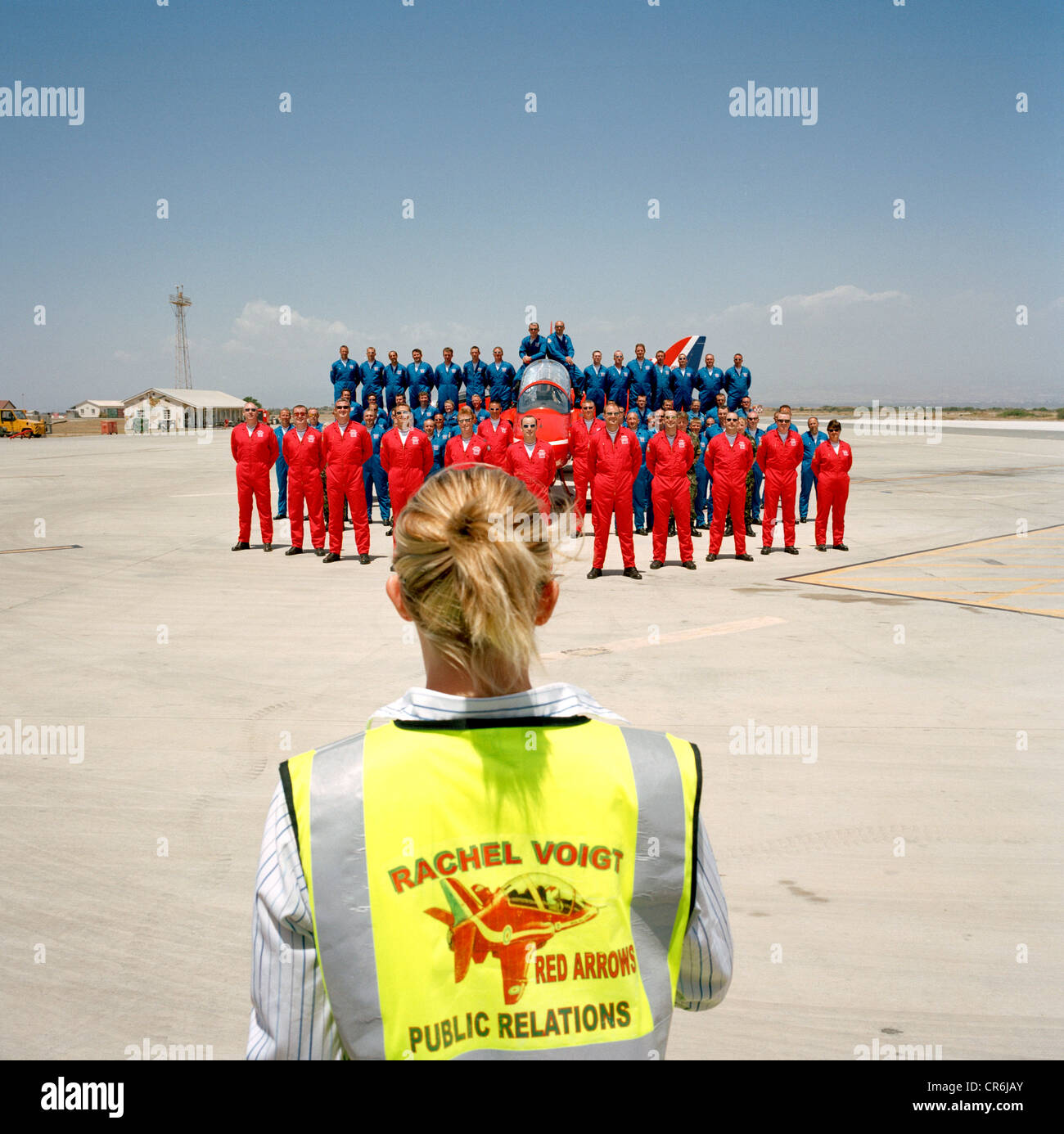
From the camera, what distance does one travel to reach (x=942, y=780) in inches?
196

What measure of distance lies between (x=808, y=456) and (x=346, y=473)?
7890 mm

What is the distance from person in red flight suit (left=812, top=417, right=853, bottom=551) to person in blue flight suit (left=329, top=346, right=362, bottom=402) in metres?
10.6

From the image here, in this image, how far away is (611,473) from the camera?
11875 millimetres

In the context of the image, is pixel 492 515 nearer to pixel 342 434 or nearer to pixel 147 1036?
A: pixel 147 1036

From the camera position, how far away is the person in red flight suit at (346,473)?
505 inches

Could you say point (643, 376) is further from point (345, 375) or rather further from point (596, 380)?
point (345, 375)

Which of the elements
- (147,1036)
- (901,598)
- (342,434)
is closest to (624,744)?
(147,1036)

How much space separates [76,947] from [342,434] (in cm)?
1008

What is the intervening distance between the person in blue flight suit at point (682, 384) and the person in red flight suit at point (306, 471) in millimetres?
9450

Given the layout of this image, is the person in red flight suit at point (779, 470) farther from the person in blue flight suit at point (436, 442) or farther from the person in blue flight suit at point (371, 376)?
the person in blue flight suit at point (371, 376)

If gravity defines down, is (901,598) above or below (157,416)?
below

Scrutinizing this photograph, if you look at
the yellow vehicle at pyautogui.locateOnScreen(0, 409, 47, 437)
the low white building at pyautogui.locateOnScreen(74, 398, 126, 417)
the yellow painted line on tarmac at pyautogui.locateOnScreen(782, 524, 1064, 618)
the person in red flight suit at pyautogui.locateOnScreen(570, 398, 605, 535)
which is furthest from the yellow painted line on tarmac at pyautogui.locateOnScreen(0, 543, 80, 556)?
the low white building at pyautogui.locateOnScreen(74, 398, 126, 417)

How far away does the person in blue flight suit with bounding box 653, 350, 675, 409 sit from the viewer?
19688 millimetres

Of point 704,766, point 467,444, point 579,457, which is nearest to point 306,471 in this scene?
point 467,444
